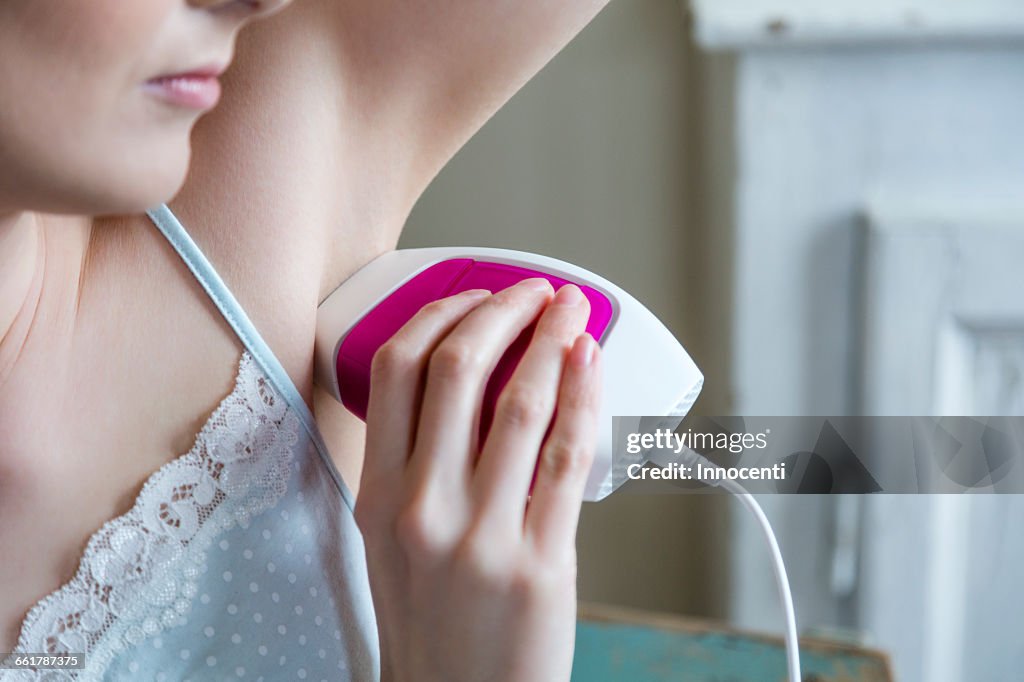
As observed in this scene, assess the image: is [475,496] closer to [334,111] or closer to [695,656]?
[334,111]

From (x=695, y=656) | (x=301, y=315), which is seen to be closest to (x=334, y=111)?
(x=301, y=315)

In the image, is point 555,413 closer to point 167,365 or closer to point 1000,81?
point 167,365

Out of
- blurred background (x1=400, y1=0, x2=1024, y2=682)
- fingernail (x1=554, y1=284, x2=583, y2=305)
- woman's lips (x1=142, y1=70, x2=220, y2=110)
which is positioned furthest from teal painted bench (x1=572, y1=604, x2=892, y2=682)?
woman's lips (x1=142, y1=70, x2=220, y2=110)

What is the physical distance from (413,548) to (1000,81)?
87 cm

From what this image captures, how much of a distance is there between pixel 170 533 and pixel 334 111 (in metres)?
0.24

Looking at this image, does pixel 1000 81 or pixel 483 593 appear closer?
pixel 483 593

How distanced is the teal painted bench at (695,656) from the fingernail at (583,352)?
20.2 inches

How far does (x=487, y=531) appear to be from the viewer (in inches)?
16.5

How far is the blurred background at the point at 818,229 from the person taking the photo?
100cm

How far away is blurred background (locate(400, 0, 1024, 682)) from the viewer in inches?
39.5

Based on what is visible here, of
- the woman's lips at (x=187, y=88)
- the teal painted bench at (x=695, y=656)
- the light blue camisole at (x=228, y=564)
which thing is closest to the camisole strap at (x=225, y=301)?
the light blue camisole at (x=228, y=564)

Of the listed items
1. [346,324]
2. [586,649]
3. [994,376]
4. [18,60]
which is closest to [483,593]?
[346,324]

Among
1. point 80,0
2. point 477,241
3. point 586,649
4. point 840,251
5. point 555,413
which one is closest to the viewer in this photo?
point 80,0

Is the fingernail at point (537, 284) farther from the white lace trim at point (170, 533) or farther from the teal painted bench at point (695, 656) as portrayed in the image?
the teal painted bench at point (695, 656)
